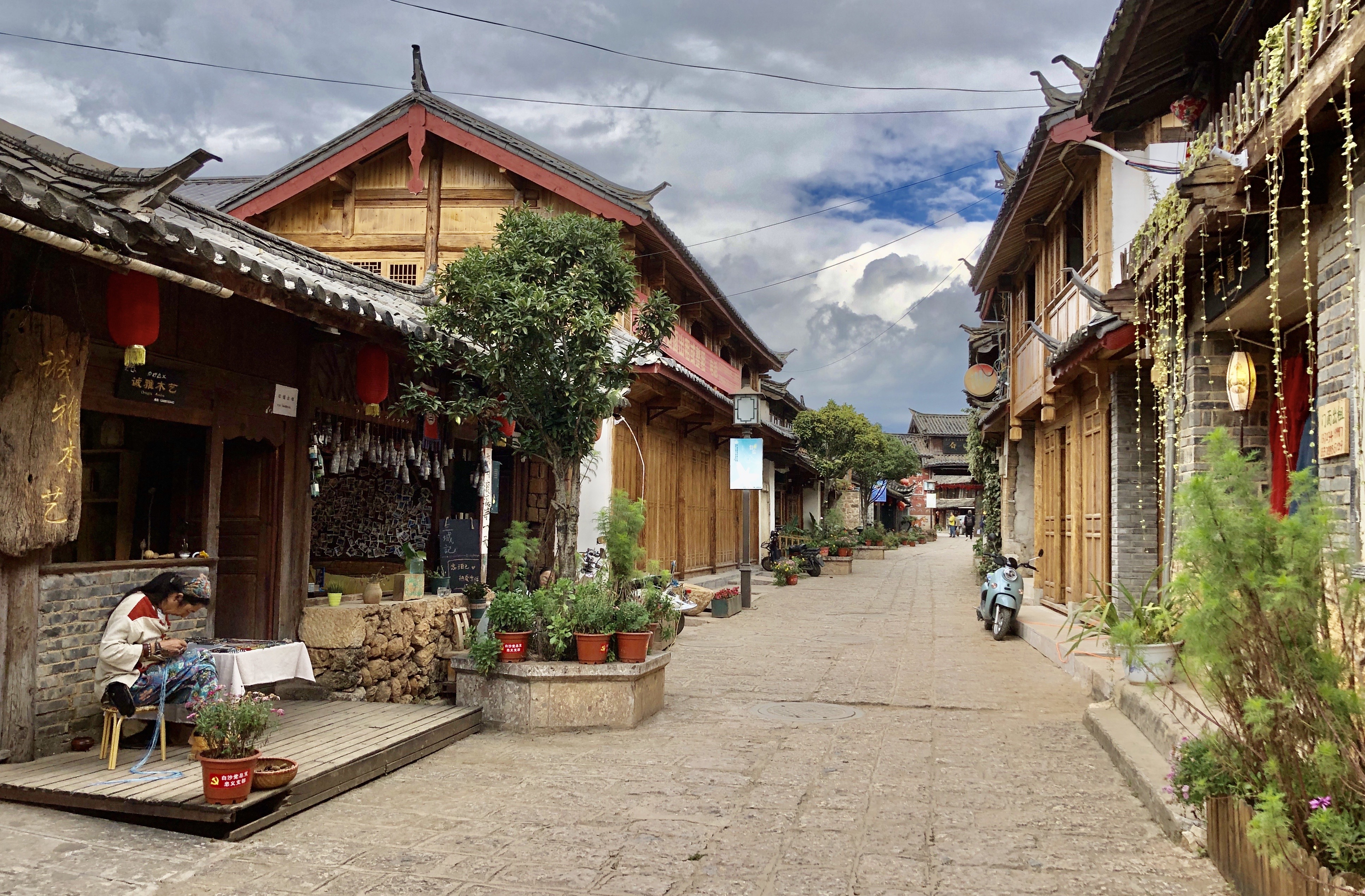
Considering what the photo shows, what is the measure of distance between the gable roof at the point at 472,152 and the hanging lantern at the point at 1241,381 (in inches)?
368

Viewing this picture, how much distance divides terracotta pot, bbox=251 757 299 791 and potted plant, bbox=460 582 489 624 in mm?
4227

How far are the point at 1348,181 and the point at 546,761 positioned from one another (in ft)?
18.7

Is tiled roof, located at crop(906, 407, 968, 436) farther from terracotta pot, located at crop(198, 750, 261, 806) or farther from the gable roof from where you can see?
terracotta pot, located at crop(198, 750, 261, 806)

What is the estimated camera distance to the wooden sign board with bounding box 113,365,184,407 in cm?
625

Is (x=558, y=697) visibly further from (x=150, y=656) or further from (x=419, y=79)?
(x=419, y=79)

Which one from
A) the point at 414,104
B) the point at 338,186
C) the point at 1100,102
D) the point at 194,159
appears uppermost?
the point at 414,104

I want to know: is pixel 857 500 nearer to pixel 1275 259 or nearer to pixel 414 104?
pixel 414 104

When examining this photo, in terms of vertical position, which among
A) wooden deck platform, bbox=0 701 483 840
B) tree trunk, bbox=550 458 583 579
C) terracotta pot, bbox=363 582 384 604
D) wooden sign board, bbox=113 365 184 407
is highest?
wooden sign board, bbox=113 365 184 407

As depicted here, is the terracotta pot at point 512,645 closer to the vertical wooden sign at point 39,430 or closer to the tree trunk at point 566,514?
the tree trunk at point 566,514

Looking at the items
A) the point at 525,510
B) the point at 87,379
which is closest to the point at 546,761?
the point at 87,379

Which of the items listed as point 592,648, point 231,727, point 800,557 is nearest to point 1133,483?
point 592,648

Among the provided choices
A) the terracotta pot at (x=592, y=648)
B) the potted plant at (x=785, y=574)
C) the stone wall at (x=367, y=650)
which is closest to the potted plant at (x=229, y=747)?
the terracotta pot at (x=592, y=648)

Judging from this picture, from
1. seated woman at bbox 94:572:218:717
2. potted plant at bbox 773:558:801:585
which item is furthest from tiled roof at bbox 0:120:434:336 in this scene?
potted plant at bbox 773:558:801:585

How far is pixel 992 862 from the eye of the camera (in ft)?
14.8
